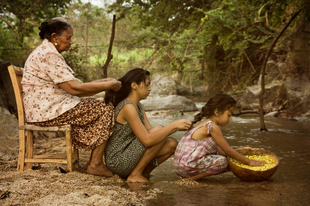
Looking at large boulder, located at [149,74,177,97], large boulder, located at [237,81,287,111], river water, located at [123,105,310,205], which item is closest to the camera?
river water, located at [123,105,310,205]

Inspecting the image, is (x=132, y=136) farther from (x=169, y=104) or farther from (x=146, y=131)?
(x=169, y=104)

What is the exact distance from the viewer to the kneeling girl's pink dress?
278cm

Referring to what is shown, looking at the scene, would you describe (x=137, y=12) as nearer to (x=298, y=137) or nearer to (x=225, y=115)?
(x=298, y=137)

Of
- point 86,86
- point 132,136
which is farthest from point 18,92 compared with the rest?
point 132,136

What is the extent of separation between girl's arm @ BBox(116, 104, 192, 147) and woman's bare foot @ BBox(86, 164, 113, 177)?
0.54 metres

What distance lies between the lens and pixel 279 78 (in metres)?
10.2

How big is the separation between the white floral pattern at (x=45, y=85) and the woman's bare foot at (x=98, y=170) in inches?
25.1

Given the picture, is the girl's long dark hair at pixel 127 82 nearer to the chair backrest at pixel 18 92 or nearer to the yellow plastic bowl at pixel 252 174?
the chair backrest at pixel 18 92

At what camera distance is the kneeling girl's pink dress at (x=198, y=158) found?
2775 mm

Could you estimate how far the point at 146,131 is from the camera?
2627mm

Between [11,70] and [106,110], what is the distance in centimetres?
101

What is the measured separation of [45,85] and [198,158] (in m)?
1.69

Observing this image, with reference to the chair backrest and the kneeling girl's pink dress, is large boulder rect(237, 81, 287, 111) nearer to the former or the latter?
the kneeling girl's pink dress

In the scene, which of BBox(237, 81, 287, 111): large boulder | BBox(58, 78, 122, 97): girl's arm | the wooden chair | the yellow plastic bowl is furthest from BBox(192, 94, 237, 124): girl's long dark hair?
BBox(237, 81, 287, 111): large boulder
